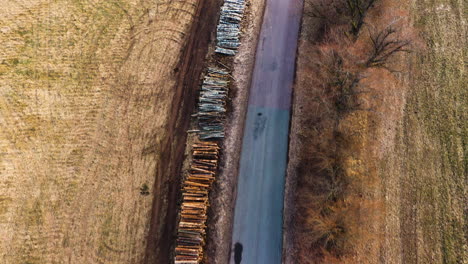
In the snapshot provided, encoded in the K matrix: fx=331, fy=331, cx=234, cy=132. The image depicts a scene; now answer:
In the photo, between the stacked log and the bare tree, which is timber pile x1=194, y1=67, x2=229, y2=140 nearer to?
the stacked log

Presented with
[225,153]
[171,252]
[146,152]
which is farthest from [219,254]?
[146,152]

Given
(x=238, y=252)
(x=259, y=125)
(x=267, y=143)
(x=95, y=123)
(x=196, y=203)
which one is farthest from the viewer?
(x=259, y=125)

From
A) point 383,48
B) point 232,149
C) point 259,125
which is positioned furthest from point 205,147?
point 383,48

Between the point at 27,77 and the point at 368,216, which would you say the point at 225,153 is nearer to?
the point at 368,216

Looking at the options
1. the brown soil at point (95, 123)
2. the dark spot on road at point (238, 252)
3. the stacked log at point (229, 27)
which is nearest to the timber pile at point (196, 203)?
the brown soil at point (95, 123)

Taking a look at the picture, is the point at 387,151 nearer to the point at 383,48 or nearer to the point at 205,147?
the point at 383,48

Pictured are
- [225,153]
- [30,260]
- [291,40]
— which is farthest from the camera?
[291,40]

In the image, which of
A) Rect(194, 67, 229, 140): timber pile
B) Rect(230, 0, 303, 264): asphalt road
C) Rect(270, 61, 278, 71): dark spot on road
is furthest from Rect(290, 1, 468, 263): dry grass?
Rect(194, 67, 229, 140): timber pile
